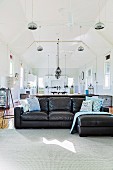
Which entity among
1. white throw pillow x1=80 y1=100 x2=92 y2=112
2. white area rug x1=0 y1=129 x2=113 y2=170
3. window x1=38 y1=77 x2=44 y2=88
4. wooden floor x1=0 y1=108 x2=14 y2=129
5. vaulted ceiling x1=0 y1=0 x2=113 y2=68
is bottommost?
white area rug x1=0 y1=129 x2=113 y2=170

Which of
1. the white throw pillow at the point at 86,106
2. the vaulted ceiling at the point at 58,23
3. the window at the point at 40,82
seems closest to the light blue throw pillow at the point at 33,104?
the white throw pillow at the point at 86,106

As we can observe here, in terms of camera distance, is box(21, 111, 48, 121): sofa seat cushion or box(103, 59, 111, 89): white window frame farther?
box(103, 59, 111, 89): white window frame

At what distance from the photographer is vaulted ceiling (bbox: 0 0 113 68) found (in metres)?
6.68

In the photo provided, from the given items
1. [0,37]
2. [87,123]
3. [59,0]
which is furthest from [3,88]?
[87,123]

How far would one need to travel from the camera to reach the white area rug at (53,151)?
2895 mm

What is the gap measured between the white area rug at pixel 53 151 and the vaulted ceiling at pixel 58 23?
2745 millimetres

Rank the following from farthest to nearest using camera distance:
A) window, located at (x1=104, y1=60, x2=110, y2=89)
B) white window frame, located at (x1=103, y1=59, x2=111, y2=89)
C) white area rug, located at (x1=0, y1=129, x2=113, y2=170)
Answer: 1. window, located at (x1=104, y1=60, x2=110, y2=89)
2. white window frame, located at (x1=103, y1=59, x2=111, y2=89)
3. white area rug, located at (x1=0, y1=129, x2=113, y2=170)

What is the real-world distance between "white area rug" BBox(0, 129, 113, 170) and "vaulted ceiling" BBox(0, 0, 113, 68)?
9.01 ft

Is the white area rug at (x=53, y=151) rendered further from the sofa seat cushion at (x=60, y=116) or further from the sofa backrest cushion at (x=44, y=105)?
the sofa backrest cushion at (x=44, y=105)

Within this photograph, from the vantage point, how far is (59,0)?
6391 millimetres

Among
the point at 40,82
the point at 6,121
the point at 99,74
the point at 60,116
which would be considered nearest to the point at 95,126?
the point at 60,116

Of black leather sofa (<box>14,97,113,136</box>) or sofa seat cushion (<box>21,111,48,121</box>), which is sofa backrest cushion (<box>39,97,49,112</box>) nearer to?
black leather sofa (<box>14,97,113,136</box>)

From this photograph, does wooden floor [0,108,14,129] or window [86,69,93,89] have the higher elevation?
window [86,69,93,89]

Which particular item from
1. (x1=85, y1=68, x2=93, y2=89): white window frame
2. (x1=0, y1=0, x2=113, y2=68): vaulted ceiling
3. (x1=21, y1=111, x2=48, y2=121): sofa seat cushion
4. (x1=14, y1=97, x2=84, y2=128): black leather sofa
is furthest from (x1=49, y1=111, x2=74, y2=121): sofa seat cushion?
(x1=85, y1=68, x2=93, y2=89): white window frame
